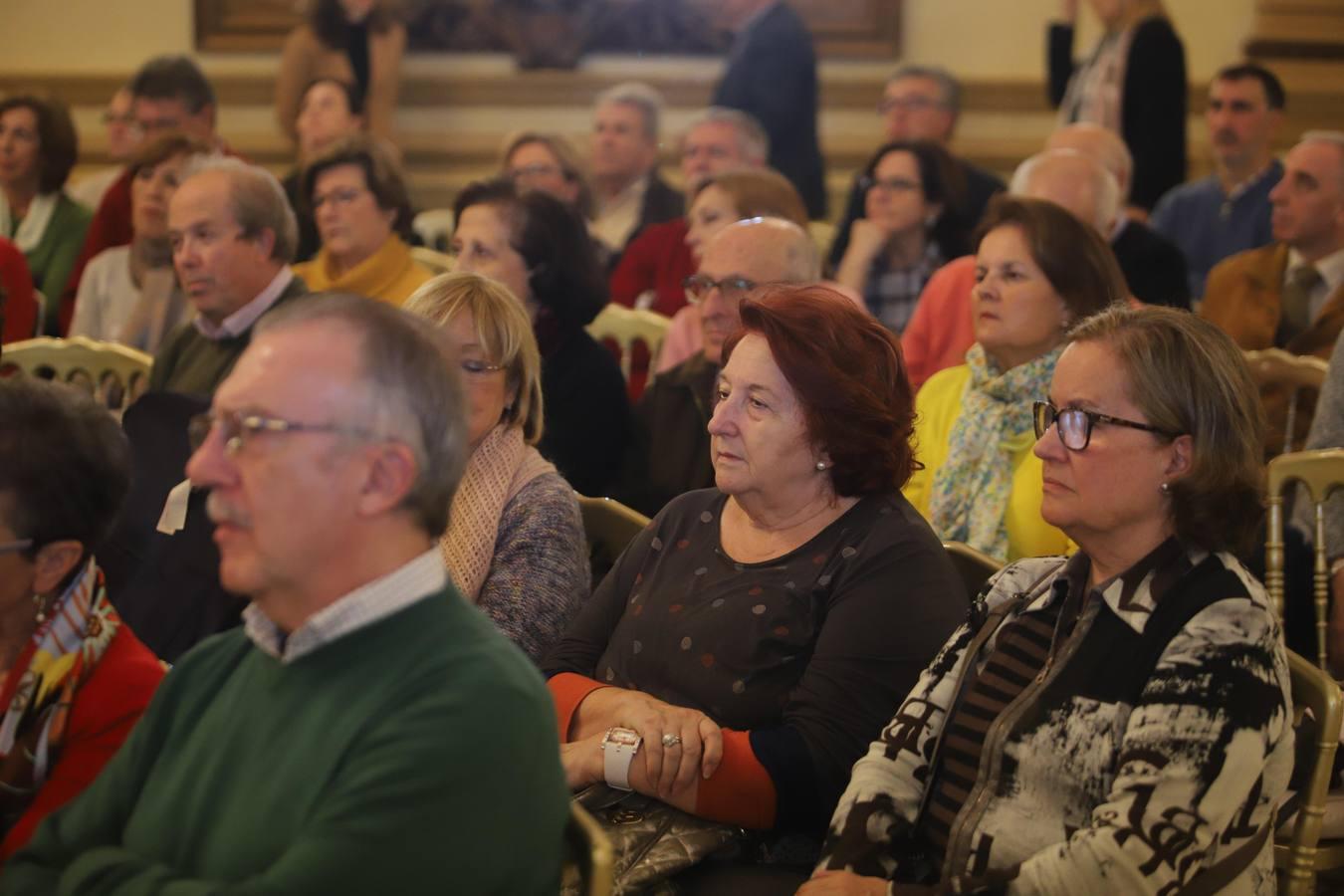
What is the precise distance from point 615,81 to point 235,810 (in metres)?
6.08

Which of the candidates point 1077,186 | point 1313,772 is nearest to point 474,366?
point 1313,772

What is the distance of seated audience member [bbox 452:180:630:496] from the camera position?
136 inches

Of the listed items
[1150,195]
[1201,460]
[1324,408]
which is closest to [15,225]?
[1150,195]

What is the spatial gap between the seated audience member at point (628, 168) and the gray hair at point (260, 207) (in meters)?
2.16

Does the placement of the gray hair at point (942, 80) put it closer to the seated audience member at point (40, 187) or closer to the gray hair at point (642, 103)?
the gray hair at point (642, 103)

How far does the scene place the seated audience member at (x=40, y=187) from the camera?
543 centimetres

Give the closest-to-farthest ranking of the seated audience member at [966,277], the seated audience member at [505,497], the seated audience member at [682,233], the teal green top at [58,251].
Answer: the seated audience member at [505,497]
the seated audience member at [966,277]
the seated audience member at [682,233]
the teal green top at [58,251]

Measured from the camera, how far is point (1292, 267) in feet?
14.8

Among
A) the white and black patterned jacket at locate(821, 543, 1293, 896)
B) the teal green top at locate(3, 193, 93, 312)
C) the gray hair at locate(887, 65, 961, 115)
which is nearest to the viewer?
the white and black patterned jacket at locate(821, 543, 1293, 896)

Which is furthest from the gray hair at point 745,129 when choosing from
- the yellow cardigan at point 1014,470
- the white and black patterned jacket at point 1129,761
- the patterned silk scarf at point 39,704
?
the patterned silk scarf at point 39,704

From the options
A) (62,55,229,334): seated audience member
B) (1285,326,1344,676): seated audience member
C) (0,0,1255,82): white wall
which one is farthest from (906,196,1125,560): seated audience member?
(0,0,1255,82): white wall

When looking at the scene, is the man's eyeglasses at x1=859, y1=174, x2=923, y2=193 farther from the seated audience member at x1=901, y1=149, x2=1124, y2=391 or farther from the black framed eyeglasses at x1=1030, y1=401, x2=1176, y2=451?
the black framed eyeglasses at x1=1030, y1=401, x2=1176, y2=451

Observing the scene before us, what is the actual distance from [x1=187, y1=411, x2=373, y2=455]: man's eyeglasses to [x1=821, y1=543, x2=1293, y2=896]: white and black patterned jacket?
86 centimetres

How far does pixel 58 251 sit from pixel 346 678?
14.6ft
